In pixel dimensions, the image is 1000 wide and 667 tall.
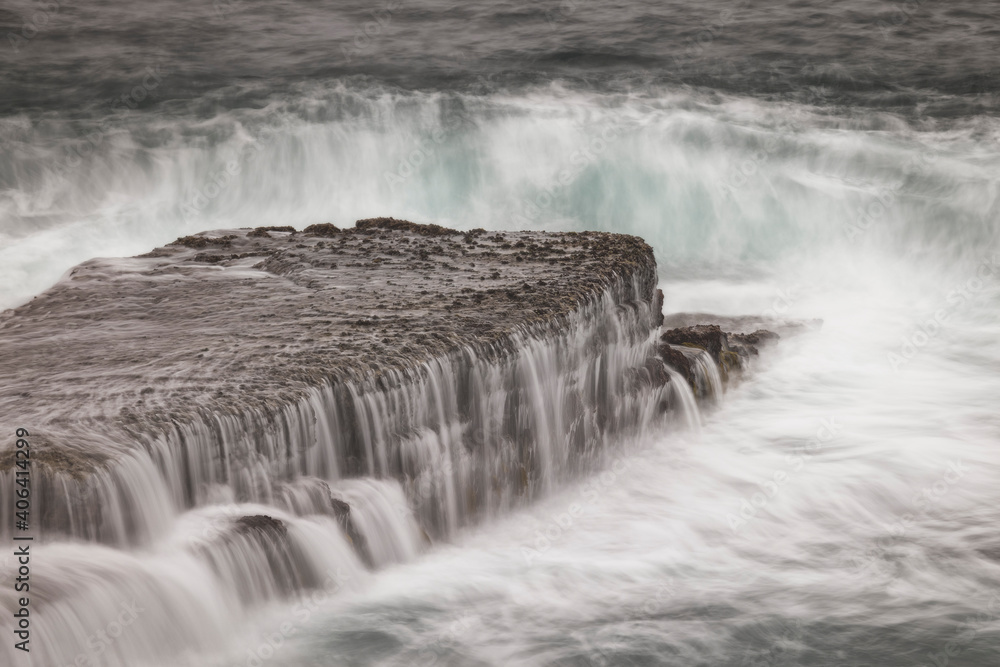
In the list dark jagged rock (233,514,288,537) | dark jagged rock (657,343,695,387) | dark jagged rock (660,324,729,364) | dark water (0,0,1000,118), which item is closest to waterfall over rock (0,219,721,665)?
dark jagged rock (233,514,288,537)

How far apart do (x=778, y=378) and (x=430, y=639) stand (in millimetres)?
5593

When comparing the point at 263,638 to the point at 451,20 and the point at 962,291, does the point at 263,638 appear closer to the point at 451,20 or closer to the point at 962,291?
the point at 962,291

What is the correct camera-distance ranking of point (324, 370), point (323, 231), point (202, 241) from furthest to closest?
point (323, 231) → point (202, 241) → point (324, 370)

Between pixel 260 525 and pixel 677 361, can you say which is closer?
pixel 260 525

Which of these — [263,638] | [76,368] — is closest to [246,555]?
[263,638]

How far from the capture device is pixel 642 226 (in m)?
15.3

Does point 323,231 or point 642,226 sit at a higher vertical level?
point 323,231

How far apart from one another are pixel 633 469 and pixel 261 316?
2.95 meters

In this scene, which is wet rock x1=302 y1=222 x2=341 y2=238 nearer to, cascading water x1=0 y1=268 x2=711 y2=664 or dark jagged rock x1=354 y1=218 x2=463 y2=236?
dark jagged rock x1=354 y1=218 x2=463 y2=236

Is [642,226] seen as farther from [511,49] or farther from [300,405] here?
[300,405]

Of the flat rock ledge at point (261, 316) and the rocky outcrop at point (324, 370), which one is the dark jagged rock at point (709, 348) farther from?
the flat rock ledge at point (261, 316)

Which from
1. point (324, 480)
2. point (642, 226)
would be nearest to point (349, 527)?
point (324, 480)

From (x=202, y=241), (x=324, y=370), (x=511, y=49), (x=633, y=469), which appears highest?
(x=511, y=49)

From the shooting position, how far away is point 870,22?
792 inches
